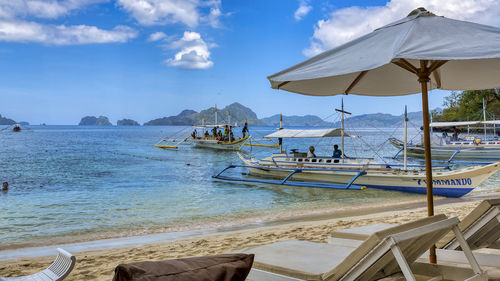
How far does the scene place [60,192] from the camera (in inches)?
722

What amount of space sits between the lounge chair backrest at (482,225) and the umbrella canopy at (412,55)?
1190mm

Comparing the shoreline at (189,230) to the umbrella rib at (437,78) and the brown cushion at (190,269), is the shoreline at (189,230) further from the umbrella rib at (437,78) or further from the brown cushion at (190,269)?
the brown cushion at (190,269)

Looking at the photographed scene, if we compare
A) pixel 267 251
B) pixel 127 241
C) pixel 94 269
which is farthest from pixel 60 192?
pixel 267 251

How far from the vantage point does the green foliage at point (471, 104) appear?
55031mm

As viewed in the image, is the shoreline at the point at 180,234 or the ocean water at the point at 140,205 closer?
the shoreline at the point at 180,234

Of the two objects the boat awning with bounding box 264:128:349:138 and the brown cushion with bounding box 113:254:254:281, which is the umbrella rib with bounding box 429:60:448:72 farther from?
the boat awning with bounding box 264:128:349:138

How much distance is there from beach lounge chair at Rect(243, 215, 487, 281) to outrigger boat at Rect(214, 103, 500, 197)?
1093 centimetres

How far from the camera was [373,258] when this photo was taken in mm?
2254

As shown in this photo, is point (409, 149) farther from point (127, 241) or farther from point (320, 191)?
point (127, 241)

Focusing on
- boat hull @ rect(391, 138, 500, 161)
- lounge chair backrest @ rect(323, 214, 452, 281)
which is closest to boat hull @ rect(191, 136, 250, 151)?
boat hull @ rect(391, 138, 500, 161)

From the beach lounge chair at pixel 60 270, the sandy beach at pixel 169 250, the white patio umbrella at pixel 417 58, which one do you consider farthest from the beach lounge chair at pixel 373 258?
the sandy beach at pixel 169 250

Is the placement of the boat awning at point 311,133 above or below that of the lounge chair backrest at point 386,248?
above

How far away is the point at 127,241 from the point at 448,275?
24.3 feet

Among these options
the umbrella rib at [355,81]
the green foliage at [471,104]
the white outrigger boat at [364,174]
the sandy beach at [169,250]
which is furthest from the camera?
the green foliage at [471,104]
